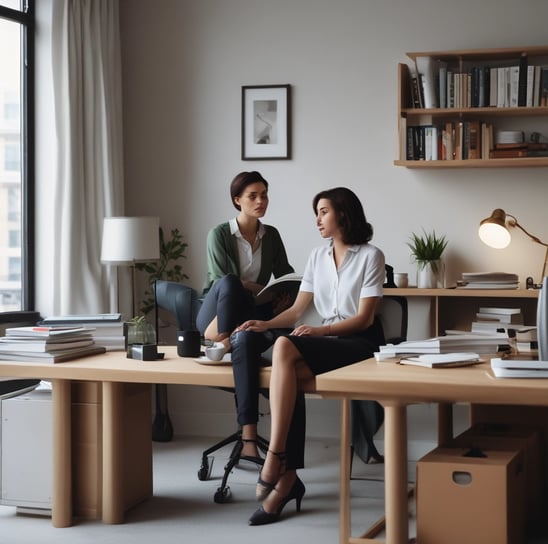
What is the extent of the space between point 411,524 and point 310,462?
45.8 inches

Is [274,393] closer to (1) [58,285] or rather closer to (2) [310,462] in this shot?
(2) [310,462]

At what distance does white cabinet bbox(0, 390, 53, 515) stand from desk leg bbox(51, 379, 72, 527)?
7 centimetres

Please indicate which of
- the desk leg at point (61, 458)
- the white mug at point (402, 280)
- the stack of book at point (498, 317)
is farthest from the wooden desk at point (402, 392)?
the white mug at point (402, 280)

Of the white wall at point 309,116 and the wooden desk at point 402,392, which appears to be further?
the white wall at point 309,116

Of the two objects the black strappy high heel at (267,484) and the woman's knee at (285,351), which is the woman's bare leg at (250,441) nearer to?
the black strappy high heel at (267,484)

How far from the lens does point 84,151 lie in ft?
16.0

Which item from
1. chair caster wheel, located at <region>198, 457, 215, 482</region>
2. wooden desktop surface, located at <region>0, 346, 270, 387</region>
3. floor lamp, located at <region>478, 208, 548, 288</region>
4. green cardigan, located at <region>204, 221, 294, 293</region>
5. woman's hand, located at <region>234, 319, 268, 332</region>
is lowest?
chair caster wheel, located at <region>198, 457, 215, 482</region>

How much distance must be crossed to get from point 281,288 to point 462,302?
1255 mm

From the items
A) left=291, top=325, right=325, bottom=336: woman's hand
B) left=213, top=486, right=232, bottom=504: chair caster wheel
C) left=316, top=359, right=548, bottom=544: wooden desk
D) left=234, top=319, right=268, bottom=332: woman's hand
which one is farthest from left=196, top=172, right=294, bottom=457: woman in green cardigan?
left=316, top=359, right=548, bottom=544: wooden desk

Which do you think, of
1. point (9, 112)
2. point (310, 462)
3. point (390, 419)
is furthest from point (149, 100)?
point (390, 419)

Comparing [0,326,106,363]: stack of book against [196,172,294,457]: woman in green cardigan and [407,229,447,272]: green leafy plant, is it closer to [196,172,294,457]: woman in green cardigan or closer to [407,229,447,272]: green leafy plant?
[196,172,294,457]: woman in green cardigan

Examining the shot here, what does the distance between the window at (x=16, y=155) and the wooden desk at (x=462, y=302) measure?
1.96 m

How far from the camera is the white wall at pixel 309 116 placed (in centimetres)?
488

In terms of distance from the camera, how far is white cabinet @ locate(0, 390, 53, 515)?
313cm
